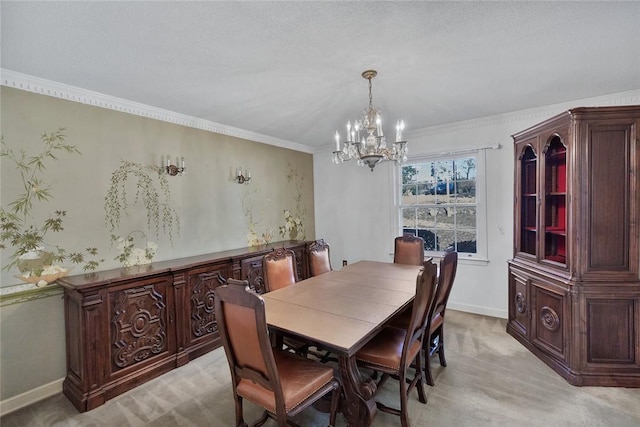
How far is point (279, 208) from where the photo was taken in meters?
4.58

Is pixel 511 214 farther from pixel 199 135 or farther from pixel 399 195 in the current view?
pixel 199 135

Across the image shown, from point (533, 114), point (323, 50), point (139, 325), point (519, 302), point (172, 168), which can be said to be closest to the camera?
point (323, 50)

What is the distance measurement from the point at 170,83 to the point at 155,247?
164cm

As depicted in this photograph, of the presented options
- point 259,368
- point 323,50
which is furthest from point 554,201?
point 259,368

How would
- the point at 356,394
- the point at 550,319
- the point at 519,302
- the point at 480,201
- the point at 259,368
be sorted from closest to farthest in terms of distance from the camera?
the point at 259,368, the point at 356,394, the point at 550,319, the point at 519,302, the point at 480,201

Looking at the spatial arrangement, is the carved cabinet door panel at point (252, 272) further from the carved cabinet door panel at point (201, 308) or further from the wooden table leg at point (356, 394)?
the wooden table leg at point (356, 394)

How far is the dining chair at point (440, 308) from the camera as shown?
7.28 feet

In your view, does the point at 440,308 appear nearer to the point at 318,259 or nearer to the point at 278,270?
the point at 318,259

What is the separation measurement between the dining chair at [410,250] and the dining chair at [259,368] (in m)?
1.99

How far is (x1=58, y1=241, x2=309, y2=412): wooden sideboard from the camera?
7.17 feet

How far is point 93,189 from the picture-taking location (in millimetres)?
2596

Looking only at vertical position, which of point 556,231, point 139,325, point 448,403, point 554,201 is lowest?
point 448,403

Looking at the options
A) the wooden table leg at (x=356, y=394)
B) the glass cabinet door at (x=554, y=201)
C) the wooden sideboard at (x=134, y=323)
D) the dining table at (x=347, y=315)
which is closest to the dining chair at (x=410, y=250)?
the dining table at (x=347, y=315)

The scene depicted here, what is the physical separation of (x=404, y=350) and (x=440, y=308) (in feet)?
2.96
